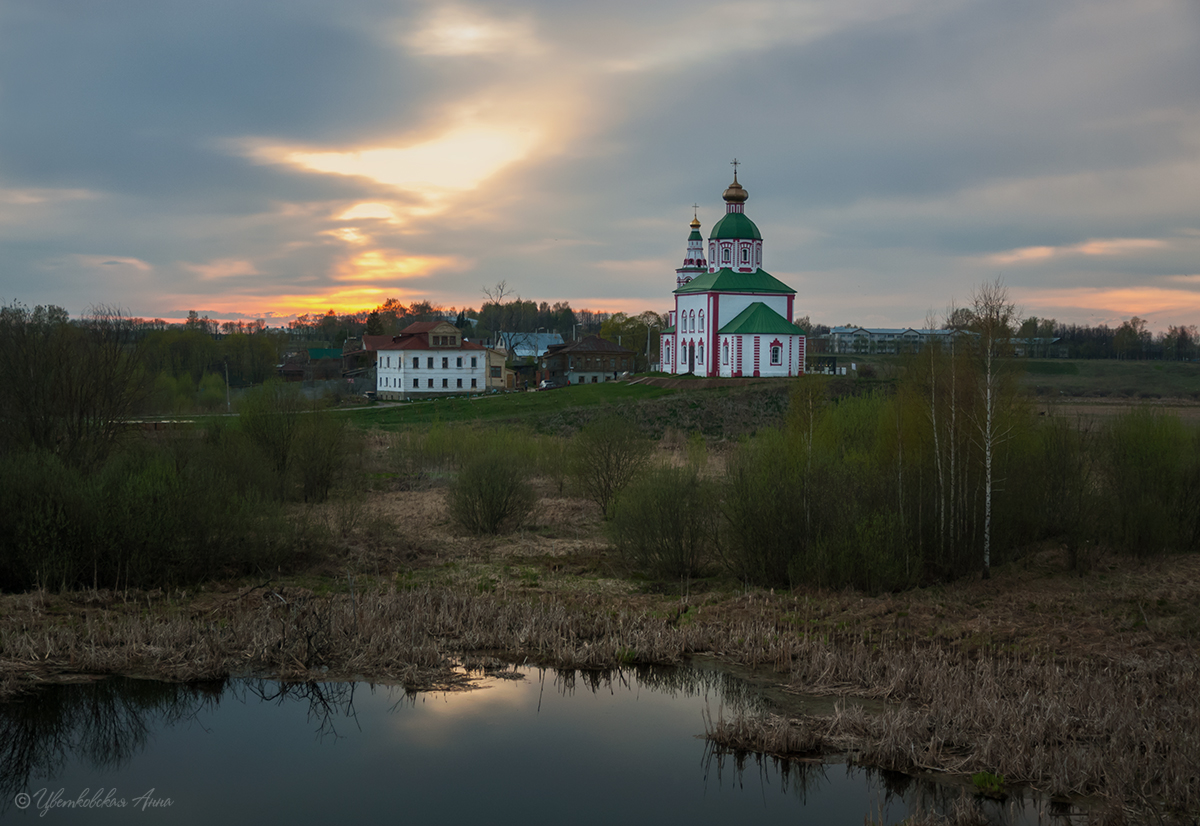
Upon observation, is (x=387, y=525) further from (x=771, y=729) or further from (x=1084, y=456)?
(x=1084, y=456)

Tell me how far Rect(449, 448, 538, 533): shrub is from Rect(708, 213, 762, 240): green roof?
122ft

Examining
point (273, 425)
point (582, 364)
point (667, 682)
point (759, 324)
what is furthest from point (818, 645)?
point (582, 364)

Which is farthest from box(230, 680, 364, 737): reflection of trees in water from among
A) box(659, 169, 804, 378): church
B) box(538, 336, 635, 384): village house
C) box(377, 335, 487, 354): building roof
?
box(538, 336, 635, 384): village house

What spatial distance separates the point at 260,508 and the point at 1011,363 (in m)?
14.4

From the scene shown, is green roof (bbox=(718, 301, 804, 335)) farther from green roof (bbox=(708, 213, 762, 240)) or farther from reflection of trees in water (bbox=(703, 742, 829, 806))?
reflection of trees in water (bbox=(703, 742, 829, 806))

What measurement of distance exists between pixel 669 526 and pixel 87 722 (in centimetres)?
1023

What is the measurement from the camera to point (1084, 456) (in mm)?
19797

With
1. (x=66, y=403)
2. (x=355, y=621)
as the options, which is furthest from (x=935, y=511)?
(x=66, y=403)

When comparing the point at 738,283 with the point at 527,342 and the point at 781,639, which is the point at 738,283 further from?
the point at 781,639

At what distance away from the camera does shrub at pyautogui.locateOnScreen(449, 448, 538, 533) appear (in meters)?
23.1

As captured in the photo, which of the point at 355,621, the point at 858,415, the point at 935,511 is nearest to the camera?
the point at 355,621

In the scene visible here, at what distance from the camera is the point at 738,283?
184 ft

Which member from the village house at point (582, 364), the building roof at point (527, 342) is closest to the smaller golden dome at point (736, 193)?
the village house at point (582, 364)

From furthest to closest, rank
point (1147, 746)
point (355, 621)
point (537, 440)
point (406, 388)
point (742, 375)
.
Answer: point (406, 388) < point (742, 375) < point (537, 440) < point (355, 621) < point (1147, 746)
